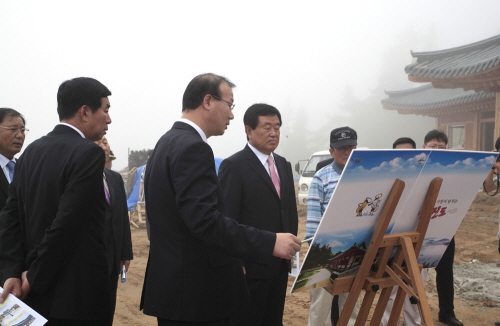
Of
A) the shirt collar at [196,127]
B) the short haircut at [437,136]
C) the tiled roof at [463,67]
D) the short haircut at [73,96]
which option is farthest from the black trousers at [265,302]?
the tiled roof at [463,67]

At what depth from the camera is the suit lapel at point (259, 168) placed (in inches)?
108

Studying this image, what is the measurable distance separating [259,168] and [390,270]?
1010mm

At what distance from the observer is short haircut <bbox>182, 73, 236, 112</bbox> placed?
1.95m

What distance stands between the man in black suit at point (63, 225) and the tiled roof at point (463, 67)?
8.69 metres

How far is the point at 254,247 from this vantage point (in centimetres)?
170

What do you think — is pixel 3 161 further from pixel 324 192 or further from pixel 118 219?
pixel 324 192

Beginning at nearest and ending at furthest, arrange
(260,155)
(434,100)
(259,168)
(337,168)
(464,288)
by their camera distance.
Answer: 1. (259,168)
2. (260,155)
3. (337,168)
4. (464,288)
5. (434,100)

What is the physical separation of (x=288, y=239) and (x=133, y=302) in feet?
11.7

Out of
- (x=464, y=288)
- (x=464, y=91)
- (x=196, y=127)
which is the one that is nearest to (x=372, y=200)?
(x=196, y=127)

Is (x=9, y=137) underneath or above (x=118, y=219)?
above

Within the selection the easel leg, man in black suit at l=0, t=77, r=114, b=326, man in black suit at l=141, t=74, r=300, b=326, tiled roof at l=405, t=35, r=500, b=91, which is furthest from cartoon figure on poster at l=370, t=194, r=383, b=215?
tiled roof at l=405, t=35, r=500, b=91

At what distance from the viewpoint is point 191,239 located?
1753 mm

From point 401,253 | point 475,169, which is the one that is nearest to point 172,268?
point 401,253

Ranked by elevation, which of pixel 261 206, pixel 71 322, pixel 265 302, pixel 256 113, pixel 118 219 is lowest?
pixel 265 302
